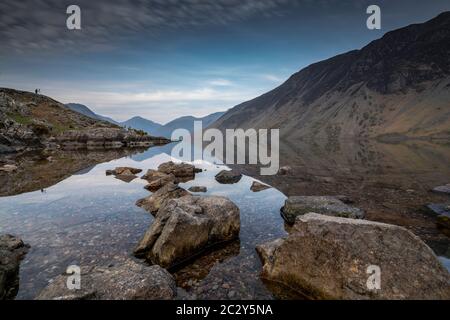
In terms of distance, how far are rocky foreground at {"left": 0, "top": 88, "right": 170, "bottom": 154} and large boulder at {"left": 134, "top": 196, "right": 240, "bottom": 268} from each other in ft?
203

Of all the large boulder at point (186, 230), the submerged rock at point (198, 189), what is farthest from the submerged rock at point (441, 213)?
the submerged rock at point (198, 189)

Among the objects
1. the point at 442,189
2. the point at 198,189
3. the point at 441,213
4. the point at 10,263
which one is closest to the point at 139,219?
the point at 10,263

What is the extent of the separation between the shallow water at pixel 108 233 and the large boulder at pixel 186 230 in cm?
64

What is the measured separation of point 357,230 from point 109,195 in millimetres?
21041

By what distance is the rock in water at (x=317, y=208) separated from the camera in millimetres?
17312

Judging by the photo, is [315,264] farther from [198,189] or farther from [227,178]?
[227,178]

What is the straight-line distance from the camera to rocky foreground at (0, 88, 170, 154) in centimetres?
7262

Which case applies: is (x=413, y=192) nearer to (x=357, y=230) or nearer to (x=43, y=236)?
(x=357, y=230)

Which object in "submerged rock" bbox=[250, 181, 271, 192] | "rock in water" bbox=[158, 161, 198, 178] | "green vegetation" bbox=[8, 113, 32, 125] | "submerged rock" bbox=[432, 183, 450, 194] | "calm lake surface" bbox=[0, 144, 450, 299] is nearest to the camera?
"calm lake surface" bbox=[0, 144, 450, 299]

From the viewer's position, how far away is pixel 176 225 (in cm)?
1285

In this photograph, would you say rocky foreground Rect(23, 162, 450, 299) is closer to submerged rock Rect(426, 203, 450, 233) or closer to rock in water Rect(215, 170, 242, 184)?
submerged rock Rect(426, 203, 450, 233)

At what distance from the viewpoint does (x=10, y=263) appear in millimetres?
11531

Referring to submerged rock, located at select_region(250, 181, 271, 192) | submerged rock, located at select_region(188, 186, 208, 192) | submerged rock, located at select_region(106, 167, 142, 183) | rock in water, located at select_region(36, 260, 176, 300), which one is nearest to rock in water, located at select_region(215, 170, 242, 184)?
submerged rock, located at select_region(250, 181, 271, 192)
